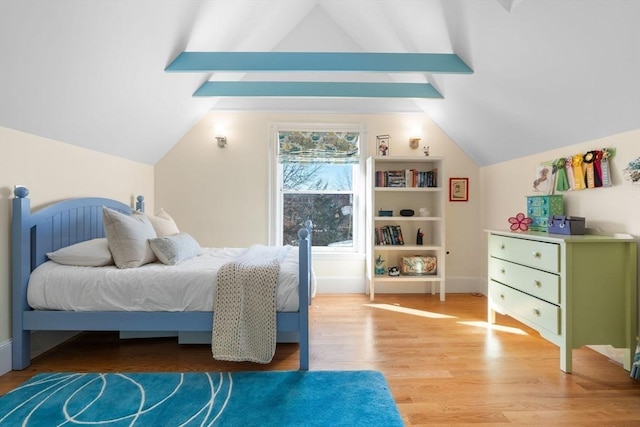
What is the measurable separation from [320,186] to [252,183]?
0.87 m

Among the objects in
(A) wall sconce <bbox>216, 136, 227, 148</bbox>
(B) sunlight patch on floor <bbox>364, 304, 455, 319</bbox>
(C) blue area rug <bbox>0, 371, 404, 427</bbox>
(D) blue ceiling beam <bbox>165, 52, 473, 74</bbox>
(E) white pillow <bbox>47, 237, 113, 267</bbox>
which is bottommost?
(C) blue area rug <bbox>0, 371, 404, 427</bbox>

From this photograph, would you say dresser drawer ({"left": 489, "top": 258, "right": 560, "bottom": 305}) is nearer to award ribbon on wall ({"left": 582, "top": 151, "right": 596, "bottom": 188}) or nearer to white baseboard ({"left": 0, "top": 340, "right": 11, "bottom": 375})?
award ribbon on wall ({"left": 582, "top": 151, "right": 596, "bottom": 188})

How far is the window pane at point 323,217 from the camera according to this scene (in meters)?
4.47

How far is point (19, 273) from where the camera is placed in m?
2.24

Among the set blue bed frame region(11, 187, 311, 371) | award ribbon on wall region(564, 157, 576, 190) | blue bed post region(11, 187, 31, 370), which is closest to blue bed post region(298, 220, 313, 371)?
blue bed frame region(11, 187, 311, 371)

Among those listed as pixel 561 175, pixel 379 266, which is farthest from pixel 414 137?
pixel 561 175

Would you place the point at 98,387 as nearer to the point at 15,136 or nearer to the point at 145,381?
the point at 145,381

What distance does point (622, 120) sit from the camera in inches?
90.1

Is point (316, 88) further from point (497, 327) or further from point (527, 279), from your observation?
point (497, 327)

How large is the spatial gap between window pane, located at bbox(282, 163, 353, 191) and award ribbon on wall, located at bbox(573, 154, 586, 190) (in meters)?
2.38

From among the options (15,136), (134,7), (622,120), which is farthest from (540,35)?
(15,136)

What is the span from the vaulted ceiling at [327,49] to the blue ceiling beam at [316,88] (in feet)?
0.44

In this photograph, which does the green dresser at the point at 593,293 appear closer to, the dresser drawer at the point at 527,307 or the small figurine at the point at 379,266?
the dresser drawer at the point at 527,307

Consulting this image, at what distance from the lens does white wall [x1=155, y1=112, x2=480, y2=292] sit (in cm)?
432
